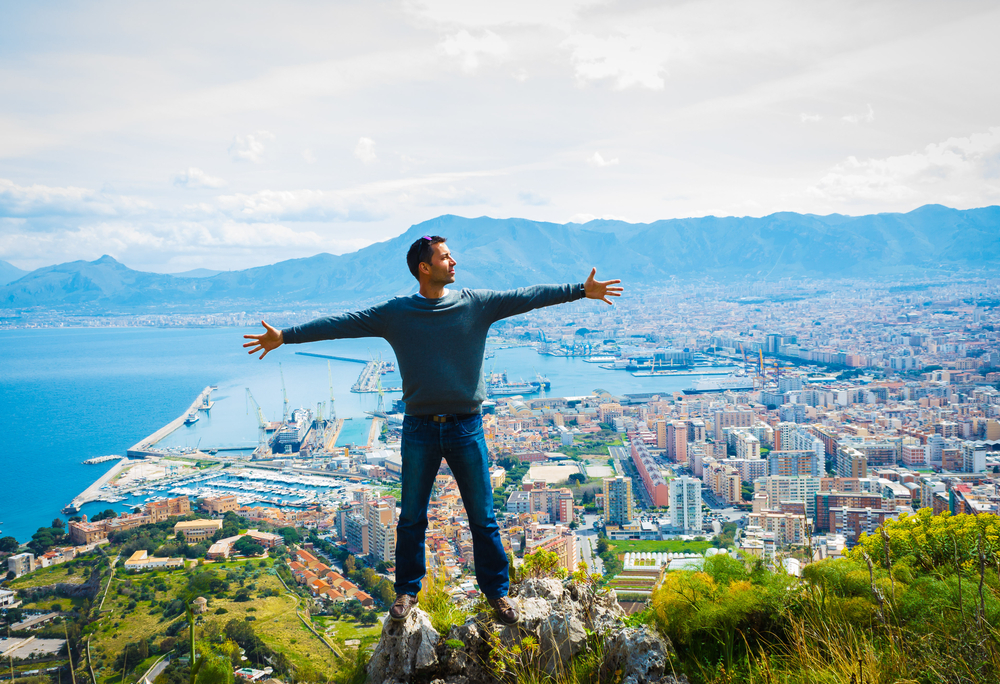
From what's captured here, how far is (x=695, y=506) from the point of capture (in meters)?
11.1

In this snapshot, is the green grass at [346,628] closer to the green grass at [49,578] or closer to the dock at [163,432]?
the green grass at [49,578]

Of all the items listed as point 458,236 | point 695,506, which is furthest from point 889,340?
point 458,236

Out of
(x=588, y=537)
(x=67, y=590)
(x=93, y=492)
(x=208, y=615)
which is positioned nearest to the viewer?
(x=208, y=615)

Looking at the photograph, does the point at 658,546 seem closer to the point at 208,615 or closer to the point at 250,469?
the point at 208,615

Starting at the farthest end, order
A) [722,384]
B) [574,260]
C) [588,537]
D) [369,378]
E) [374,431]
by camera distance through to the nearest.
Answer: [574,260] → [369,378] → [722,384] → [374,431] → [588,537]

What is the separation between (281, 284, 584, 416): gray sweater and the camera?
1.41 meters

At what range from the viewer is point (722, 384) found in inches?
1024

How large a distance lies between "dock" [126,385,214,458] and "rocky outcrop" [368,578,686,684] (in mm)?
18548

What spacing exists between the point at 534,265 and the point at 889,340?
35.6 metres

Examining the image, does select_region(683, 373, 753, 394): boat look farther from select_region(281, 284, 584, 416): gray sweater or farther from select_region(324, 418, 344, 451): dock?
select_region(281, 284, 584, 416): gray sweater

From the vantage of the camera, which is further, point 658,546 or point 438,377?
point 658,546

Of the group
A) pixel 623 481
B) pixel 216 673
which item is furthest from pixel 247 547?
pixel 216 673

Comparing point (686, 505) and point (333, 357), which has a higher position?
point (333, 357)

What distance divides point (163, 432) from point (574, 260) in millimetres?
50784
